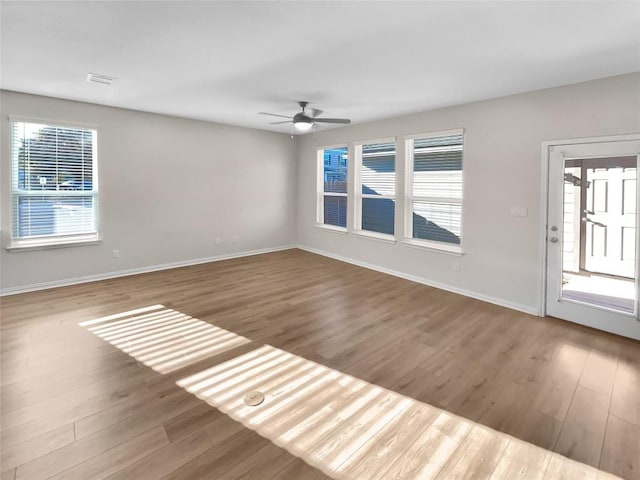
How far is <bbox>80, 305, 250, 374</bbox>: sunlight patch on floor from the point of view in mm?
2842

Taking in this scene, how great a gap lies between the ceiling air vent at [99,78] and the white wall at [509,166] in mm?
4066

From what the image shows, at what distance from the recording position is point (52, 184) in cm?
Result: 457

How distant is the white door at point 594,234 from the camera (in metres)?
3.30

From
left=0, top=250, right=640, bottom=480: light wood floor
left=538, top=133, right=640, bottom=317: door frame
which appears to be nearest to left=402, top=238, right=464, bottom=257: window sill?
left=0, top=250, right=640, bottom=480: light wood floor

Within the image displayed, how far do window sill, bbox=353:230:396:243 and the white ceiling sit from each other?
231cm

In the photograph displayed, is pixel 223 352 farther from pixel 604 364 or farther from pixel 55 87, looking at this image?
pixel 55 87

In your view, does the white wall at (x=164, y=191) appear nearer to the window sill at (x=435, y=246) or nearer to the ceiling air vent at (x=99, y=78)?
the ceiling air vent at (x=99, y=78)

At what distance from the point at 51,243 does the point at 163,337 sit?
2.83 metres

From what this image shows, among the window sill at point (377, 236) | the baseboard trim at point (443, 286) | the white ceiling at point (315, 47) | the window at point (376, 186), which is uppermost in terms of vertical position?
the white ceiling at point (315, 47)

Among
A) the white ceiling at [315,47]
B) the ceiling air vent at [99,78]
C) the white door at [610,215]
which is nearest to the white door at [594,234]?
the white door at [610,215]

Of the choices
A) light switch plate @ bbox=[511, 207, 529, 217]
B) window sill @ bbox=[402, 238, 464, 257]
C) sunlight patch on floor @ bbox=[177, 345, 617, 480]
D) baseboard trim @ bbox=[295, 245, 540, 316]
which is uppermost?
light switch plate @ bbox=[511, 207, 529, 217]

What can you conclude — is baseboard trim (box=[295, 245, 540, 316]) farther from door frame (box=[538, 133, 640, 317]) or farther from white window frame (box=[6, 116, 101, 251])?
white window frame (box=[6, 116, 101, 251])

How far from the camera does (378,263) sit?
5.91 metres

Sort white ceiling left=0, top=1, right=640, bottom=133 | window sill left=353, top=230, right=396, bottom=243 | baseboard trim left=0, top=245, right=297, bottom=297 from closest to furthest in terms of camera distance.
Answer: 1. white ceiling left=0, top=1, right=640, bottom=133
2. baseboard trim left=0, top=245, right=297, bottom=297
3. window sill left=353, top=230, right=396, bottom=243
